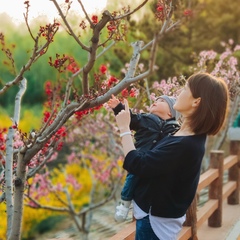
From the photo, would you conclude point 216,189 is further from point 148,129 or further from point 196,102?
point 196,102

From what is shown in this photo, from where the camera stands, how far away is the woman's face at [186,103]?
2.48m

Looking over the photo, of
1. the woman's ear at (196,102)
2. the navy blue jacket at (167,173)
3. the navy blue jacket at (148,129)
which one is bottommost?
the navy blue jacket at (167,173)

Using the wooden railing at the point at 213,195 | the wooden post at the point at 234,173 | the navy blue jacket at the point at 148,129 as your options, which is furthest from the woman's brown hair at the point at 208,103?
the wooden post at the point at 234,173

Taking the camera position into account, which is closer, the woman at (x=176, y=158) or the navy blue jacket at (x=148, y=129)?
the woman at (x=176, y=158)

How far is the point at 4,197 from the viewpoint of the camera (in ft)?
12.1

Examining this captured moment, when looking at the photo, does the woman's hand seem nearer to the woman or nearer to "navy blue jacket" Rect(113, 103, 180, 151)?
the woman

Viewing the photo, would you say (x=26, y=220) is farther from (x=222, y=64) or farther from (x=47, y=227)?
(x=222, y=64)

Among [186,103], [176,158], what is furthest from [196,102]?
[176,158]

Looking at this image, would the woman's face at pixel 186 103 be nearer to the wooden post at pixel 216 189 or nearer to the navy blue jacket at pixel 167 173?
the navy blue jacket at pixel 167 173

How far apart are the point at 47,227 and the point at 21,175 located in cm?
1006

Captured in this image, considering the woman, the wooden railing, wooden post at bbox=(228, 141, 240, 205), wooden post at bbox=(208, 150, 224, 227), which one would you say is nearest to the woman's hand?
the woman

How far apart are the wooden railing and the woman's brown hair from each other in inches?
36.4

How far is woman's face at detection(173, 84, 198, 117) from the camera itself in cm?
248

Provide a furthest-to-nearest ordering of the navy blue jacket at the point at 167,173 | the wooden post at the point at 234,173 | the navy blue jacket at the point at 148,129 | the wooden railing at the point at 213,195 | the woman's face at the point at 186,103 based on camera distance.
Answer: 1. the wooden post at the point at 234,173
2. the wooden railing at the point at 213,195
3. the navy blue jacket at the point at 148,129
4. the woman's face at the point at 186,103
5. the navy blue jacket at the point at 167,173
